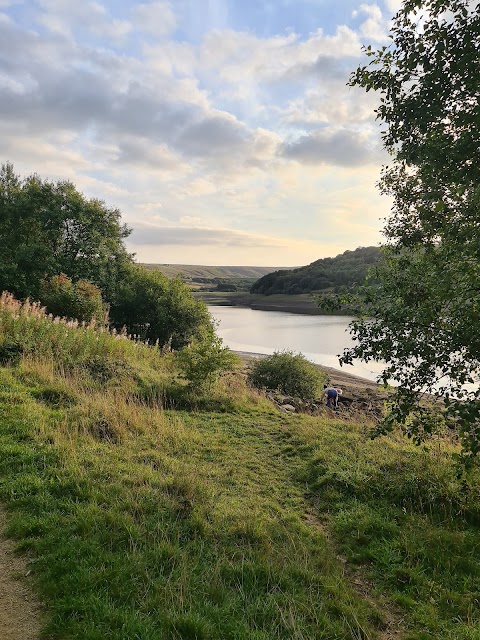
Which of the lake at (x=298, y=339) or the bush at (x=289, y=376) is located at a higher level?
the bush at (x=289, y=376)

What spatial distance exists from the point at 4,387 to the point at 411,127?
807 centimetres

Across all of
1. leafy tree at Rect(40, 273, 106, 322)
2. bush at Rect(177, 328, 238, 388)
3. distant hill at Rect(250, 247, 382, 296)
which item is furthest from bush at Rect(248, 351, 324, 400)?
distant hill at Rect(250, 247, 382, 296)

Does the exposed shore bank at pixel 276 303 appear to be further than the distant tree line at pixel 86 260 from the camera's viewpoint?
Yes

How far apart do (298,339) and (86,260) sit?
80.1 ft

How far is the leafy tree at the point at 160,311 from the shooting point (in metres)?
23.7

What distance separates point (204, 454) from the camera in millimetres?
6910

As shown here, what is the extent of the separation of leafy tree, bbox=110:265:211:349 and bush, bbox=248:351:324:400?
25.3 feet

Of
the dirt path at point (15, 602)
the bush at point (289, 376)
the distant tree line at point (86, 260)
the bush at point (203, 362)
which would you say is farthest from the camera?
the distant tree line at point (86, 260)

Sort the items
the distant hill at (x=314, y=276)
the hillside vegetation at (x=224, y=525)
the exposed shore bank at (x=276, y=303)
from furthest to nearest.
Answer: the distant hill at (x=314, y=276) < the exposed shore bank at (x=276, y=303) < the hillside vegetation at (x=224, y=525)

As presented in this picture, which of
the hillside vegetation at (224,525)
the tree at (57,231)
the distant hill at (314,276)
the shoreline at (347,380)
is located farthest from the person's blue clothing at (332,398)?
the distant hill at (314,276)

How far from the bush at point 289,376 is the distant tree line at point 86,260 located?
26.3 feet

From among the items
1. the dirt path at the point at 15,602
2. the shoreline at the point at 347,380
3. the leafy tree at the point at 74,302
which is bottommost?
the shoreline at the point at 347,380

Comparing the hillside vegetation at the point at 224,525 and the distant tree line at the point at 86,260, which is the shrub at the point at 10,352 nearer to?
the hillside vegetation at the point at 224,525

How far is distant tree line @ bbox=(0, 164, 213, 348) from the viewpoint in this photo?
2348 centimetres
